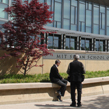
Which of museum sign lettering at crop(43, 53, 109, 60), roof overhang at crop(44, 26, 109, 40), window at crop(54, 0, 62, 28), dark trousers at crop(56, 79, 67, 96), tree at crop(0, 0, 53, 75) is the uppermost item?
window at crop(54, 0, 62, 28)

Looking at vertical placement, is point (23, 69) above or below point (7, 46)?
below

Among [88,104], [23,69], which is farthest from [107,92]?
[23,69]

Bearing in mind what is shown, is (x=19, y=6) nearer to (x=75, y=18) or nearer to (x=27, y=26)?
(x=27, y=26)

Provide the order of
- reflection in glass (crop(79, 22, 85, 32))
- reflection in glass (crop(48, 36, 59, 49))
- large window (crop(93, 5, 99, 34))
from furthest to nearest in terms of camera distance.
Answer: large window (crop(93, 5, 99, 34))
reflection in glass (crop(79, 22, 85, 32))
reflection in glass (crop(48, 36, 59, 49))

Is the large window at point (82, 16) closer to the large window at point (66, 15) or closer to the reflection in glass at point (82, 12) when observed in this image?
the reflection in glass at point (82, 12)

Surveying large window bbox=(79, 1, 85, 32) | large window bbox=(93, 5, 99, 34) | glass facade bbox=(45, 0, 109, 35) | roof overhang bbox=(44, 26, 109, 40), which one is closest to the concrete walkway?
roof overhang bbox=(44, 26, 109, 40)

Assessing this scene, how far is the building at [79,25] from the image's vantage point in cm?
2170

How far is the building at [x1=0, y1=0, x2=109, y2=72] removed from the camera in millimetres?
21703

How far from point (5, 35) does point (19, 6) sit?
1.42m

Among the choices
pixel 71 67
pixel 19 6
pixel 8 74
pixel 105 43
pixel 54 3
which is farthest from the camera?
pixel 105 43

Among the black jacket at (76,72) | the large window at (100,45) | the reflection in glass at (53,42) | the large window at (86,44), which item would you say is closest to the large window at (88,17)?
the large window at (86,44)

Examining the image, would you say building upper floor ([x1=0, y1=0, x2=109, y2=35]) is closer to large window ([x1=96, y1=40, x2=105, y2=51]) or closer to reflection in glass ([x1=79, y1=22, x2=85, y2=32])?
reflection in glass ([x1=79, y1=22, x2=85, y2=32])

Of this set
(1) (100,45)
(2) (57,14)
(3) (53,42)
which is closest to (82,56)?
(3) (53,42)

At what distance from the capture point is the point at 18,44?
25.7 ft
